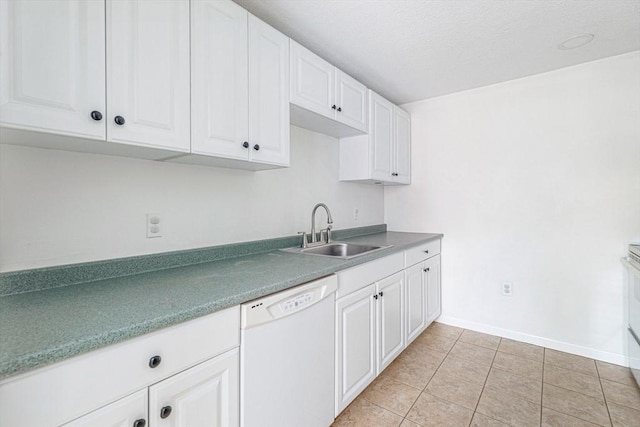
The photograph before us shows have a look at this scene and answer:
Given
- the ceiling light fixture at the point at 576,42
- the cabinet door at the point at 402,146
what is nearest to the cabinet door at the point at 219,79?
the cabinet door at the point at 402,146

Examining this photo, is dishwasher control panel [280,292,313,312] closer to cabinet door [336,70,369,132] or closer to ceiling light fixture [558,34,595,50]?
cabinet door [336,70,369,132]

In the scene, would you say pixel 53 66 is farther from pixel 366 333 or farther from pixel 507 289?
pixel 507 289

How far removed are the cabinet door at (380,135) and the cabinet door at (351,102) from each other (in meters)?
0.12

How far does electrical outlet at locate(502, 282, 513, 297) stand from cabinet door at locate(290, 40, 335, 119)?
2.15 m

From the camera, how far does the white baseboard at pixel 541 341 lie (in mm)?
2267

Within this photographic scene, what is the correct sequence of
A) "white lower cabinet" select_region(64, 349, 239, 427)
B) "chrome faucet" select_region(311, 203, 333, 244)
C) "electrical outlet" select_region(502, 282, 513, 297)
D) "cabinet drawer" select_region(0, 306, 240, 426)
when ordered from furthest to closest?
1. "electrical outlet" select_region(502, 282, 513, 297)
2. "chrome faucet" select_region(311, 203, 333, 244)
3. "white lower cabinet" select_region(64, 349, 239, 427)
4. "cabinet drawer" select_region(0, 306, 240, 426)

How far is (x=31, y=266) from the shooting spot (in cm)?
112

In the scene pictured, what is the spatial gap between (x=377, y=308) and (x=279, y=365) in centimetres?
87

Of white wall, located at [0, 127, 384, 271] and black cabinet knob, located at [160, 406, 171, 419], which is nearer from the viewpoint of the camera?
black cabinet knob, located at [160, 406, 171, 419]

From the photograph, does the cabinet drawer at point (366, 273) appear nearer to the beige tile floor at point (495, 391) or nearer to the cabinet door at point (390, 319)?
the cabinet door at point (390, 319)

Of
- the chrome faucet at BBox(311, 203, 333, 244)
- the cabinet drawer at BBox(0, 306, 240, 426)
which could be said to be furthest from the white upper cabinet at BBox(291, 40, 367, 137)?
the cabinet drawer at BBox(0, 306, 240, 426)

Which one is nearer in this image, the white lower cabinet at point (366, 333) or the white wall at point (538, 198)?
the white lower cabinet at point (366, 333)

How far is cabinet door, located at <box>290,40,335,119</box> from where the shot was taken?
1.76 m

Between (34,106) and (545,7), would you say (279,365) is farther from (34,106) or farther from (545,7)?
(545,7)
